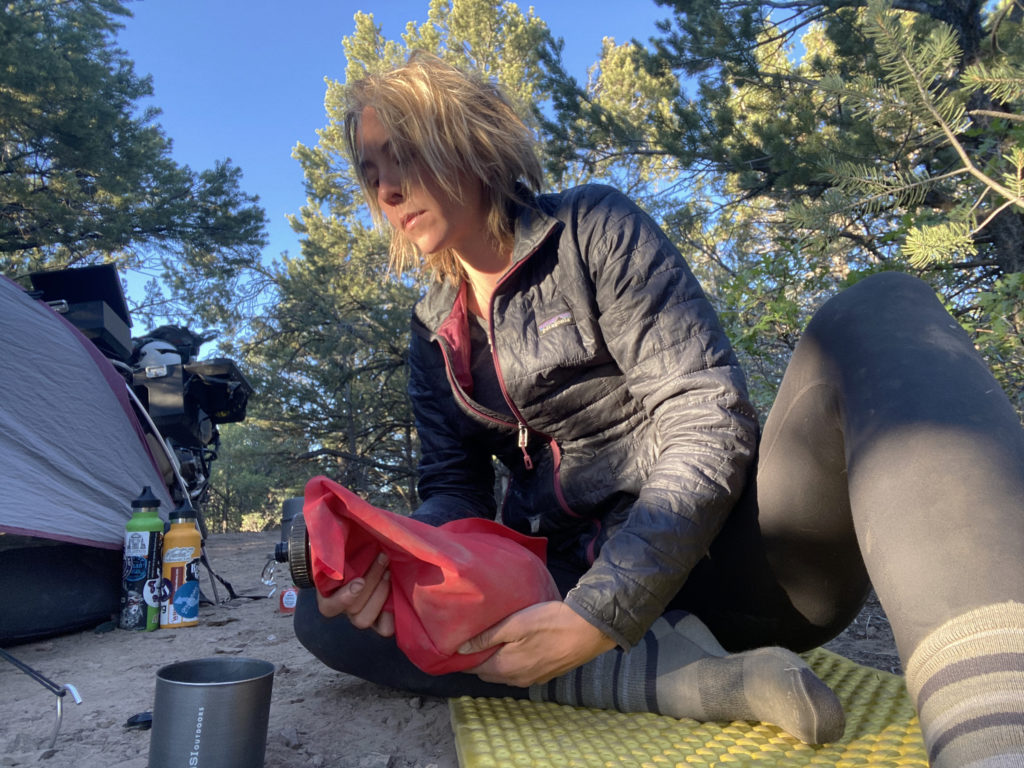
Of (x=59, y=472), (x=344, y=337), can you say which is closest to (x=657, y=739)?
(x=59, y=472)

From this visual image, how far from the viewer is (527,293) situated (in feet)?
4.44

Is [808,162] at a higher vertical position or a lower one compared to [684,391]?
higher

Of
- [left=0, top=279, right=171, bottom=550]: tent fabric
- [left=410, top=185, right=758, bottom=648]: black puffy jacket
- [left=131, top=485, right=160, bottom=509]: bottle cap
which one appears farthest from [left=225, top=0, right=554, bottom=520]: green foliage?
[left=410, top=185, right=758, bottom=648]: black puffy jacket

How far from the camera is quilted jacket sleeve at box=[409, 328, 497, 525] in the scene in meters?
1.53

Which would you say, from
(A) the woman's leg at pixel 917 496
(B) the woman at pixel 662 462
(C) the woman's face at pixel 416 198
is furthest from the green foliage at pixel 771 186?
(A) the woman's leg at pixel 917 496

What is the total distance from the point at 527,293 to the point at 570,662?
70 centimetres

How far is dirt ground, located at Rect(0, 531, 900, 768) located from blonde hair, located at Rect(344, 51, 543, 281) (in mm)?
884

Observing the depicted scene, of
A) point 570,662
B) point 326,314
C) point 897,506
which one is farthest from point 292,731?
point 326,314

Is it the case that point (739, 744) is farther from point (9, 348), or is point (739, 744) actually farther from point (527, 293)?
point (9, 348)

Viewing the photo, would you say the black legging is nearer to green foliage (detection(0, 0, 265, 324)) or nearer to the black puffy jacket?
the black puffy jacket

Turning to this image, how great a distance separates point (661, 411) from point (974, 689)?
2.01ft

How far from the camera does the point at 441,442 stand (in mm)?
1543

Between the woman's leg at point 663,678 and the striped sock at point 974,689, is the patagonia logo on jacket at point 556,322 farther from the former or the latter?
the striped sock at point 974,689

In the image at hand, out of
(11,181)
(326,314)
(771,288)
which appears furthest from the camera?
(326,314)
